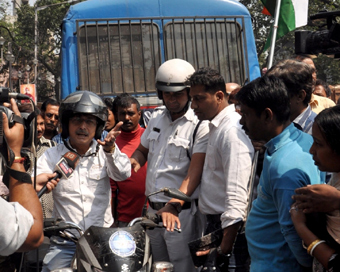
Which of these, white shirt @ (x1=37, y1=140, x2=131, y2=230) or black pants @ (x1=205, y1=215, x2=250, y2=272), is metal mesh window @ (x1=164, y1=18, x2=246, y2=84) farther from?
black pants @ (x1=205, y1=215, x2=250, y2=272)

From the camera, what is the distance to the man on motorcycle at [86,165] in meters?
4.14

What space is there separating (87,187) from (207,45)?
4.44m

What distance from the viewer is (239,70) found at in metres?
8.23

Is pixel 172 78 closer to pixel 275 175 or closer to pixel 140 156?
pixel 140 156

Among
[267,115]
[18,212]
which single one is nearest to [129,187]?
[267,115]

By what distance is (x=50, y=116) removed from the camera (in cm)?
685

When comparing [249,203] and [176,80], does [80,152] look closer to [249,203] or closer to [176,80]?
[176,80]

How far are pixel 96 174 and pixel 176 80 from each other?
1.08m

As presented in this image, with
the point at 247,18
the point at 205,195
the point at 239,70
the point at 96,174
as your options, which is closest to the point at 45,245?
the point at 96,174

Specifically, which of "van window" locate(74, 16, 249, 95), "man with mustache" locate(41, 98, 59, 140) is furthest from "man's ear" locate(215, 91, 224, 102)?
"van window" locate(74, 16, 249, 95)

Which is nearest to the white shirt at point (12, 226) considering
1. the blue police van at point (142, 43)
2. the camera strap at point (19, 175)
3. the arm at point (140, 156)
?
the camera strap at point (19, 175)

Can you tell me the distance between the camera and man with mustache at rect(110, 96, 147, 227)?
5773 mm

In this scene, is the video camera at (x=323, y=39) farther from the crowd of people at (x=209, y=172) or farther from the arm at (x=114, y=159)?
the arm at (x=114, y=159)

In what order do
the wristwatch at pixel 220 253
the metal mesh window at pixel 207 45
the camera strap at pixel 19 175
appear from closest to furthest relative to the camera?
the camera strap at pixel 19 175
the wristwatch at pixel 220 253
the metal mesh window at pixel 207 45
